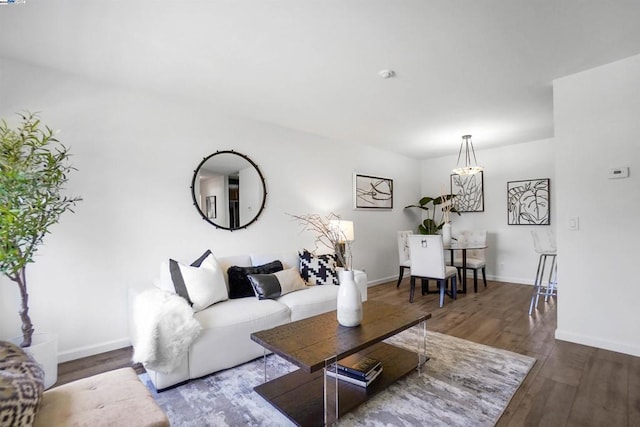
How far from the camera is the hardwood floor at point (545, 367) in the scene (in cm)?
170

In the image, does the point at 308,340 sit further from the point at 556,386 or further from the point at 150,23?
the point at 150,23

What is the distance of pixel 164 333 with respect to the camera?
1.97 m

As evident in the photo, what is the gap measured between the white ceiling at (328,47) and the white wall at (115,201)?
7.6 inches

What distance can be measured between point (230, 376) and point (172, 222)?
5.19 feet

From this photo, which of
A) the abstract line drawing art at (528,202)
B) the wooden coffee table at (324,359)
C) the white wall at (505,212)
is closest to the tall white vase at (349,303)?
the wooden coffee table at (324,359)

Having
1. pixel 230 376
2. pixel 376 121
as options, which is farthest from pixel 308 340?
pixel 376 121

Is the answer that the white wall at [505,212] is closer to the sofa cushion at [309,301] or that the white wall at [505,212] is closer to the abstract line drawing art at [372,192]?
the abstract line drawing art at [372,192]

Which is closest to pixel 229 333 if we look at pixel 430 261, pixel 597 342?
pixel 430 261

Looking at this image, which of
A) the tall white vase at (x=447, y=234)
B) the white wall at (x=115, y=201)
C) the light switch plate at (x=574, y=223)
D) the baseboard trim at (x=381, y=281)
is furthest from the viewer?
the baseboard trim at (x=381, y=281)

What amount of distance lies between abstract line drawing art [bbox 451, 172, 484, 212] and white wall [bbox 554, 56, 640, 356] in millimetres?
2885

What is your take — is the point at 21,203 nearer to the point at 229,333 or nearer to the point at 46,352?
the point at 46,352

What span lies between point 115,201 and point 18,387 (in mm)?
1952

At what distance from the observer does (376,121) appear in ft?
12.5

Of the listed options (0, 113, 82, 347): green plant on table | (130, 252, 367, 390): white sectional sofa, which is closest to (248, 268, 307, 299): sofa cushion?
(130, 252, 367, 390): white sectional sofa
